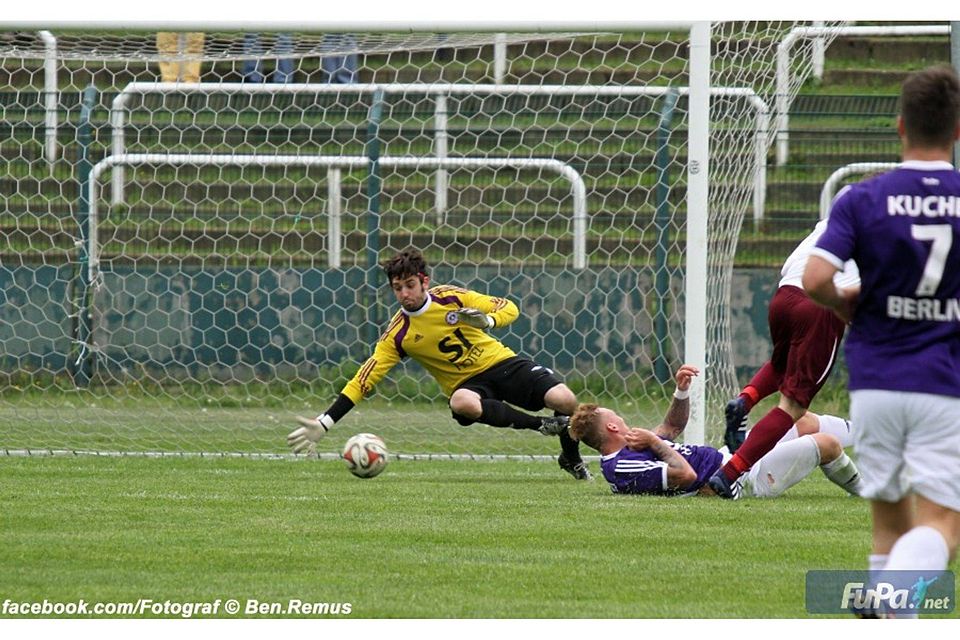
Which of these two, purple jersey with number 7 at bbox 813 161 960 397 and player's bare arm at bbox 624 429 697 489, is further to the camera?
player's bare arm at bbox 624 429 697 489

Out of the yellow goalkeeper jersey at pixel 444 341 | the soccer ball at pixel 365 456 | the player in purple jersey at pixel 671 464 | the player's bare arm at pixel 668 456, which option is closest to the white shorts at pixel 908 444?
the player in purple jersey at pixel 671 464

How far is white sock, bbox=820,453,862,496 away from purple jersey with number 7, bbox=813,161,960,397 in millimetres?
3271

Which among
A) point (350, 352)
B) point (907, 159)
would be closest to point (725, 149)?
point (350, 352)

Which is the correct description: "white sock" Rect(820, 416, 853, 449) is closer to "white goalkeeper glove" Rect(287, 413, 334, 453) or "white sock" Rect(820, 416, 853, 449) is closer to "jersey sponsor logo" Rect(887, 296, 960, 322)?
"white goalkeeper glove" Rect(287, 413, 334, 453)

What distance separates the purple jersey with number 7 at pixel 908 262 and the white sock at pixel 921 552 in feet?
1.30

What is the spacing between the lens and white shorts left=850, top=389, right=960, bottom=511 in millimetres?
4113

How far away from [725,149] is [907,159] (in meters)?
5.54

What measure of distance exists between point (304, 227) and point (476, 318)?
5095 millimetres

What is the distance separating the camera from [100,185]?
499 inches

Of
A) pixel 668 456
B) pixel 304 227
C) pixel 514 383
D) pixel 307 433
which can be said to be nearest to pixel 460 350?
pixel 514 383

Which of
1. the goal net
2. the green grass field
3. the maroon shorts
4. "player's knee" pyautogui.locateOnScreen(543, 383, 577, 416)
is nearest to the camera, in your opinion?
the green grass field

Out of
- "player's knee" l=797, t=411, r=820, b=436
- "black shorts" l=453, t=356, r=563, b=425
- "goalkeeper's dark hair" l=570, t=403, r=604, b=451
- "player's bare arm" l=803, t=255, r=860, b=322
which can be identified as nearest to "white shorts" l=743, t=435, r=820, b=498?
"player's knee" l=797, t=411, r=820, b=436

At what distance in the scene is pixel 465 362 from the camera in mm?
9383

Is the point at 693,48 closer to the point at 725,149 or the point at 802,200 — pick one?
the point at 725,149
